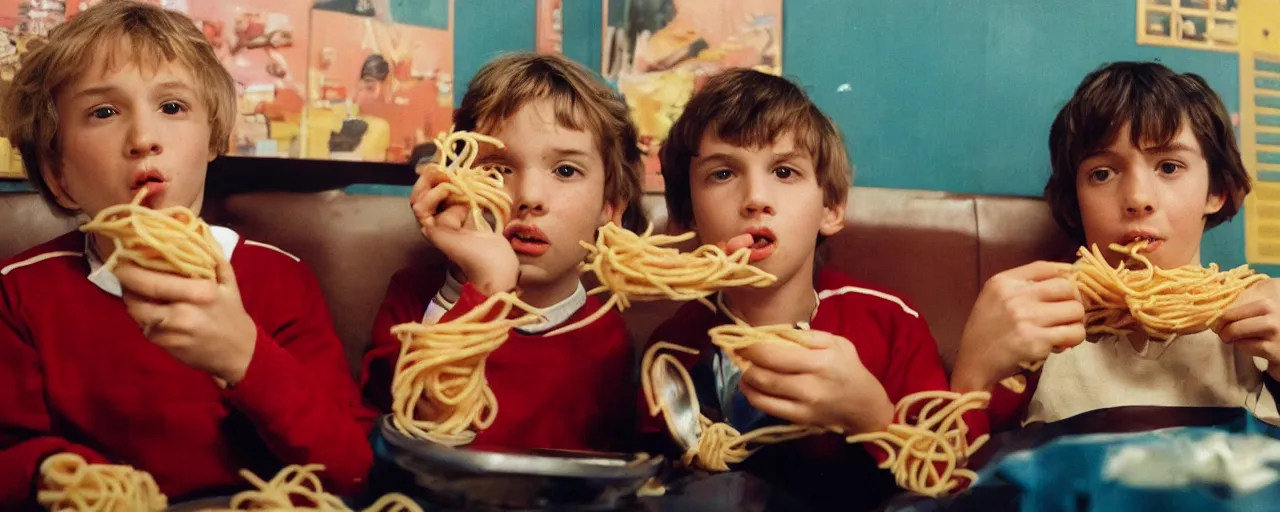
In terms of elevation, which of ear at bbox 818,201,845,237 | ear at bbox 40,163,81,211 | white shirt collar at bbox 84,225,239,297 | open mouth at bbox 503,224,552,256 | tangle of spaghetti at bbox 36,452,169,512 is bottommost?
tangle of spaghetti at bbox 36,452,169,512

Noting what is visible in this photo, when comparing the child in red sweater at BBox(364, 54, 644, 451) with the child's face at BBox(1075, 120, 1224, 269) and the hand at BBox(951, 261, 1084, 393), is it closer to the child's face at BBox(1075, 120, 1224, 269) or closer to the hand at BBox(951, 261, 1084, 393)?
the hand at BBox(951, 261, 1084, 393)

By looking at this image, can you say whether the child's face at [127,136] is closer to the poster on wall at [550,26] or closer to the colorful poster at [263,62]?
the colorful poster at [263,62]

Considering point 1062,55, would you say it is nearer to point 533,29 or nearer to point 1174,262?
point 1174,262

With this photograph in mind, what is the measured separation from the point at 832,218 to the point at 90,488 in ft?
2.49

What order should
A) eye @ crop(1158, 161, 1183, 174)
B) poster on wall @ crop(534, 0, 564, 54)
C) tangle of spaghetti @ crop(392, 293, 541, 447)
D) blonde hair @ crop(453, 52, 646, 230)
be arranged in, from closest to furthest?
tangle of spaghetti @ crop(392, 293, 541, 447) < blonde hair @ crop(453, 52, 646, 230) < eye @ crop(1158, 161, 1183, 174) < poster on wall @ crop(534, 0, 564, 54)

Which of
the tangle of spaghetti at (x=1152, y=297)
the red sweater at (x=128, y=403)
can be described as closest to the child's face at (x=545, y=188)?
the red sweater at (x=128, y=403)

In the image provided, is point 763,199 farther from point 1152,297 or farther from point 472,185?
point 1152,297

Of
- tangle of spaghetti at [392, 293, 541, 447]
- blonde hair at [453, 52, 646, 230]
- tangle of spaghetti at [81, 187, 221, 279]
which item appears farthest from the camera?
blonde hair at [453, 52, 646, 230]

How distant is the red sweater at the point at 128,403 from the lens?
86 centimetres

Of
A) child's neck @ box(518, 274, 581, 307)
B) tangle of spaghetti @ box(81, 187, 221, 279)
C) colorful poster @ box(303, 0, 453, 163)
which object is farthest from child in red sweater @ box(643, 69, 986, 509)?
tangle of spaghetti @ box(81, 187, 221, 279)

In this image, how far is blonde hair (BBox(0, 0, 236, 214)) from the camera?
0.91 m

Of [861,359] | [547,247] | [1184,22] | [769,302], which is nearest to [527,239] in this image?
[547,247]

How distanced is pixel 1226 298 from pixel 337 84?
1.03 m

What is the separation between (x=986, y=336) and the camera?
98 centimetres
